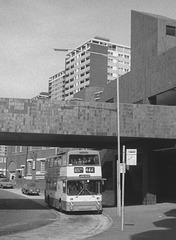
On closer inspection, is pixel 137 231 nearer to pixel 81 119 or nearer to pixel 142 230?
pixel 142 230

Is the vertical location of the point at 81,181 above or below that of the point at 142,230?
above

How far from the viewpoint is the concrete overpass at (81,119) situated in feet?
85.4

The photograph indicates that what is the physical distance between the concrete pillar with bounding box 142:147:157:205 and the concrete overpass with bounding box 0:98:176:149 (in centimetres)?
567

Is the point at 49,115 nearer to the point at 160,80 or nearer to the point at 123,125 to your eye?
the point at 123,125

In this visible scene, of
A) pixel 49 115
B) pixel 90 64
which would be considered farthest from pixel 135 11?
pixel 90 64

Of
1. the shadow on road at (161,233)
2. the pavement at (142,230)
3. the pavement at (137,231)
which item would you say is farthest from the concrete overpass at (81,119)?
the shadow on road at (161,233)

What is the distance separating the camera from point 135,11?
1676 inches

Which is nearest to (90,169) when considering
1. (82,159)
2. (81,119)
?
(82,159)

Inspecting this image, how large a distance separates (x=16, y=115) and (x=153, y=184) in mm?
→ 13685

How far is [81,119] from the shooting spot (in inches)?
1063

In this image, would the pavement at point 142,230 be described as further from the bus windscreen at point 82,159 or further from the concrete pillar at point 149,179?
the concrete pillar at point 149,179

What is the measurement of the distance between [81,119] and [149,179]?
9758 millimetres

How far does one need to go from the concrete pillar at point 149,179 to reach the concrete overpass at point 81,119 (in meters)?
5.67

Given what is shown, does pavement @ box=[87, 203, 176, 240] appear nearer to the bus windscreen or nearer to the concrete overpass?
the bus windscreen
